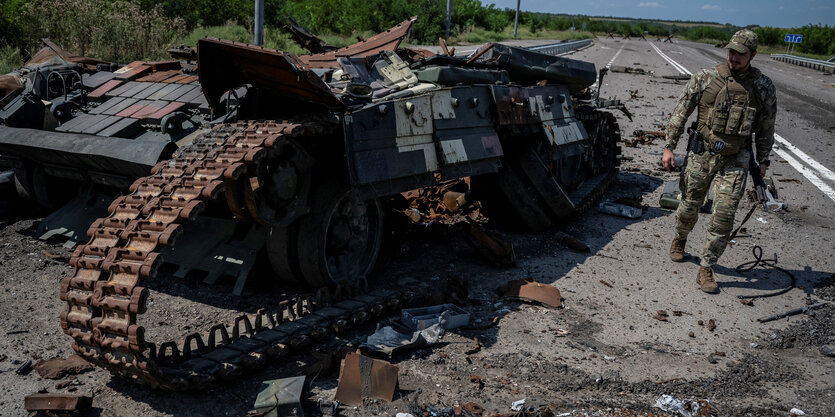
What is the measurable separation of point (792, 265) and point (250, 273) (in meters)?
5.66

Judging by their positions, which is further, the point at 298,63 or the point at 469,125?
the point at 469,125

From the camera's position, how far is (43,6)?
15.9 metres

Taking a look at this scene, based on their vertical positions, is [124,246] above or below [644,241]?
above

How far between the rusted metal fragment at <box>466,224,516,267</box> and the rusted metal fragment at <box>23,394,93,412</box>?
404 cm

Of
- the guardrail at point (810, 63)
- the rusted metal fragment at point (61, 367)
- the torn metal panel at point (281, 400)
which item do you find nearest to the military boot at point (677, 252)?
the torn metal panel at point (281, 400)

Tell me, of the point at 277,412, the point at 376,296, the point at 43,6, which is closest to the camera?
the point at 277,412

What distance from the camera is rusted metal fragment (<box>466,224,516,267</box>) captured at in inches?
275

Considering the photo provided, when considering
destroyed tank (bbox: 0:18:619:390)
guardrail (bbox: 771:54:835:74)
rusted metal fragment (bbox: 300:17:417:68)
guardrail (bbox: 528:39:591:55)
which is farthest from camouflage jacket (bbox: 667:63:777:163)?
guardrail (bbox: 771:54:835:74)

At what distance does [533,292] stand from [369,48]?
11.0 ft

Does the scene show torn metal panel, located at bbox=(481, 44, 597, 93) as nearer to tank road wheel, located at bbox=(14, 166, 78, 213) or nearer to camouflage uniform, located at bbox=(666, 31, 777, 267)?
camouflage uniform, located at bbox=(666, 31, 777, 267)

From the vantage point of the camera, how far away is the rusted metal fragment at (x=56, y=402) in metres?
4.06

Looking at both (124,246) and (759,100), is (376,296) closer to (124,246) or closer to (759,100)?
(124,246)

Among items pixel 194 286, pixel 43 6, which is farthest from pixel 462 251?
pixel 43 6

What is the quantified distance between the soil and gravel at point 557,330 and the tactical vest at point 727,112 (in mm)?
1406
